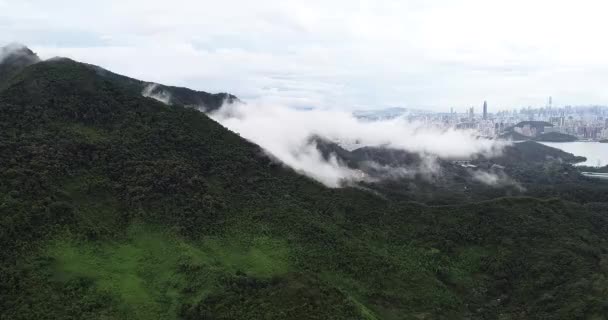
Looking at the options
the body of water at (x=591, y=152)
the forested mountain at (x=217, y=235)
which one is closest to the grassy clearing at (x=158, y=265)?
the forested mountain at (x=217, y=235)

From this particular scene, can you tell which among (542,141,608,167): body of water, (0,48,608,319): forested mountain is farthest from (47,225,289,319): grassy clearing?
(542,141,608,167): body of water

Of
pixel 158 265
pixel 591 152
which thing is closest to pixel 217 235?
pixel 158 265

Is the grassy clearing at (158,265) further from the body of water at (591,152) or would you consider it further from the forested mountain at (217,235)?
the body of water at (591,152)

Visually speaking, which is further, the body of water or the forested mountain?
the body of water

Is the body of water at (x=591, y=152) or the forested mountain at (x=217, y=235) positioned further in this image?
the body of water at (x=591, y=152)

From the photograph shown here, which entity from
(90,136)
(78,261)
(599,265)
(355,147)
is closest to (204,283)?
(78,261)

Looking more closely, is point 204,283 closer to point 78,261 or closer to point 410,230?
point 78,261

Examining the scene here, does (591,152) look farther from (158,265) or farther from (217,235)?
(158,265)

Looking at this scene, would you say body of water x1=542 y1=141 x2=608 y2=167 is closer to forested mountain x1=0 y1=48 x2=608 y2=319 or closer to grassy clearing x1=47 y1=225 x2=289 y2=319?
forested mountain x1=0 y1=48 x2=608 y2=319
